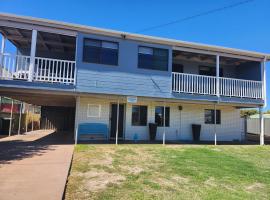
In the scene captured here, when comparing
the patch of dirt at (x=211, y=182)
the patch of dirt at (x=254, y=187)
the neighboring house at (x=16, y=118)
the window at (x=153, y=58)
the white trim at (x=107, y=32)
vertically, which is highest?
the white trim at (x=107, y=32)

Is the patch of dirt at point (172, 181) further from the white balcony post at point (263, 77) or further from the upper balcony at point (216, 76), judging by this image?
the white balcony post at point (263, 77)

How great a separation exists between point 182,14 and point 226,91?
236 inches

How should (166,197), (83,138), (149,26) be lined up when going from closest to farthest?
(166,197) < (83,138) < (149,26)

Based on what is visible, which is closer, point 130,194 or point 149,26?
point 130,194

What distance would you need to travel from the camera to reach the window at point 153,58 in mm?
12821

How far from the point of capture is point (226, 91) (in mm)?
14141

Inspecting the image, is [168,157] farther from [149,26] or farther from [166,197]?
[149,26]

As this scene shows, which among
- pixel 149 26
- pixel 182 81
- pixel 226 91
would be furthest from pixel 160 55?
pixel 149 26

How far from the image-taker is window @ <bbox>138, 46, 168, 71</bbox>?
12.8 meters

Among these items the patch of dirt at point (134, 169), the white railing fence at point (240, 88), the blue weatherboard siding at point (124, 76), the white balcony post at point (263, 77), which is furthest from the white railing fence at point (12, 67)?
the white balcony post at point (263, 77)

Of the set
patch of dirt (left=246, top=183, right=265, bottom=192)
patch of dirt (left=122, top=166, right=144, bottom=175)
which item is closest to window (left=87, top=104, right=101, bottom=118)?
patch of dirt (left=122, top=166, right=144, bottom=175)

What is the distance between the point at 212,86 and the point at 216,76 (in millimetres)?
612

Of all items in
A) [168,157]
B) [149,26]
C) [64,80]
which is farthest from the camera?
[149,26]

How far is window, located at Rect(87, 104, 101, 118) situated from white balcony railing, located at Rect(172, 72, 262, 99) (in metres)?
4.37
